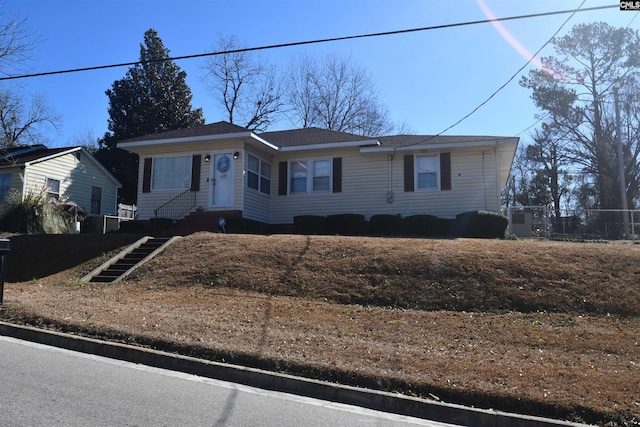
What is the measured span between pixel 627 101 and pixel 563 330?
3586 cm

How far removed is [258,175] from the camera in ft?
62.2

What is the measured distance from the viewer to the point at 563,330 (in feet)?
24.8

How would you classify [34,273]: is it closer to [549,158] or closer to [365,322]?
[365,322]

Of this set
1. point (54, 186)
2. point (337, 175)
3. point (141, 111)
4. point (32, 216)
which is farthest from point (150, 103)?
point (337, 175)

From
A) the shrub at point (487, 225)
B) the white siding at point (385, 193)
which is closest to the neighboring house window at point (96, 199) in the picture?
the white siding at point (385, 193)

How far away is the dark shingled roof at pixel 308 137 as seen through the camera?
19.3 meters

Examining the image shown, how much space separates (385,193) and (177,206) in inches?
323

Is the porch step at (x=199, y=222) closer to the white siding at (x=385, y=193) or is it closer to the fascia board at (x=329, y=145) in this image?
the white siding at (x=385, y=193)

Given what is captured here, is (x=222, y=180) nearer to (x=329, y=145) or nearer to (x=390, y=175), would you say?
(x=329, y=145)

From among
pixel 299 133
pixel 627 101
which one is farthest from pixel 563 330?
pixel 627 101

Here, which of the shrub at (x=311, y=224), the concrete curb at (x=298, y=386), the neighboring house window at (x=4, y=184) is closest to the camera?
the concrete curb at (x=298, y=386)

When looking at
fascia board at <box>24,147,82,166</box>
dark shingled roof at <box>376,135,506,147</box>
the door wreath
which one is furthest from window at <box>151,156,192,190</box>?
fascia board at <box>24,147,82,166</box>

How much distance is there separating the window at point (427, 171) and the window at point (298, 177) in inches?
183

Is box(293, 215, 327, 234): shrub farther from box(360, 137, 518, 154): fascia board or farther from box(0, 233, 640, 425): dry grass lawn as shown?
box(0, 233, 640, 425): dry grass lawn
